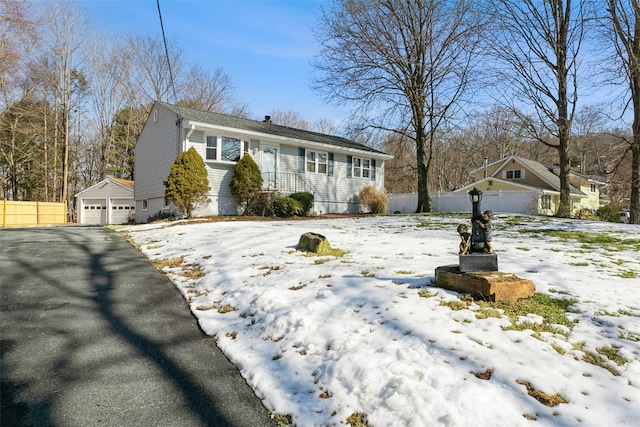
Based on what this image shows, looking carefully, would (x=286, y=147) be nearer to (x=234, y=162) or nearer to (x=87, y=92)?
(x=234, y=162)

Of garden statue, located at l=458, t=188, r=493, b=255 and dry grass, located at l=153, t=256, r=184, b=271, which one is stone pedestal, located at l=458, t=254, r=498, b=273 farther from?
dry grass, located at l=153, t=256, r=184, b=271

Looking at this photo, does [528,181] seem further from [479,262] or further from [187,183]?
[479,262]

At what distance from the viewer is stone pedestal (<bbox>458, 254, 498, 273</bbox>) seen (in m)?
3.80

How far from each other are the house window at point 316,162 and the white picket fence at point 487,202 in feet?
27.0

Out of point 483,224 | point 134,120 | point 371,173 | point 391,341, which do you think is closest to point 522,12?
point 371,173

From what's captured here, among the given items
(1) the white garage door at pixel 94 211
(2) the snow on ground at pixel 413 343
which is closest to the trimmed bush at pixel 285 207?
(2) the snow on ground at pixel 413 343

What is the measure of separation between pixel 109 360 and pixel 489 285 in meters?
3.55

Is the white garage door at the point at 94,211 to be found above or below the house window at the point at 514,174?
below

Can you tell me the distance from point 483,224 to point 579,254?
3.35m

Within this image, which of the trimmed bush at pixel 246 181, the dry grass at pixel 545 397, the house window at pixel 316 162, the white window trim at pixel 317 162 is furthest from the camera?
the house window at pixel 316 162

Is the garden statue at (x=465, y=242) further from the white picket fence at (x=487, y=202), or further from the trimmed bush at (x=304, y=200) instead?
the white picket fence at (x=487, y=202)

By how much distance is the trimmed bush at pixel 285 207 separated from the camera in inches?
587

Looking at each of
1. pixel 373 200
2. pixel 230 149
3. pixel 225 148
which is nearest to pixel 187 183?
pixel 225 148

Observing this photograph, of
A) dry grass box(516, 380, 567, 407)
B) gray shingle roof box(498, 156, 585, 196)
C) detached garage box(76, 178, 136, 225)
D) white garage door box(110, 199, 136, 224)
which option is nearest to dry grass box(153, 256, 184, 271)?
dry grass box(516, 380, 567, 407)
